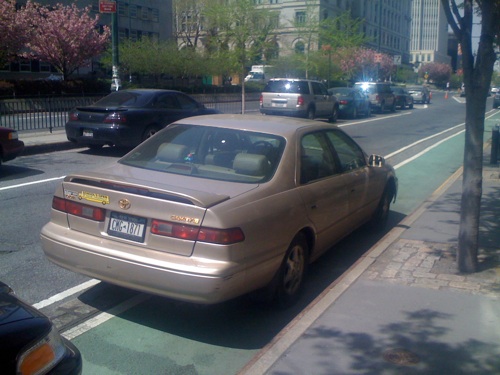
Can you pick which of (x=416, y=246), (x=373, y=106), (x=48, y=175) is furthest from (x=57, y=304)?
(x=373, y=106)

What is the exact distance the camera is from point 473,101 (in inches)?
244

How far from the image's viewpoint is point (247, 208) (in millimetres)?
4859

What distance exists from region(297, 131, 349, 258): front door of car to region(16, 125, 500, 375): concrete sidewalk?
0.45 m

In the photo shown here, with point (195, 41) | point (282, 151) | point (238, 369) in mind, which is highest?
point (195, 41)

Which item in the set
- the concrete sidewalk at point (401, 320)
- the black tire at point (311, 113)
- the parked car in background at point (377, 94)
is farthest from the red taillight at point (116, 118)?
the parked car in background at point (377, 94)

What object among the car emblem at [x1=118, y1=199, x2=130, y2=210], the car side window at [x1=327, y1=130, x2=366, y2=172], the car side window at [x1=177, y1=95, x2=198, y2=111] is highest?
the car side window at [x1=177, y1=95, x2=198, y2=111]

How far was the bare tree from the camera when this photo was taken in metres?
6.15

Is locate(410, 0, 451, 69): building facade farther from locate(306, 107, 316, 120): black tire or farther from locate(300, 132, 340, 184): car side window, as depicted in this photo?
locate(300, 132, 340, 184): car side window

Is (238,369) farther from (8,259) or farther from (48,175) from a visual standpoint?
(48,175)

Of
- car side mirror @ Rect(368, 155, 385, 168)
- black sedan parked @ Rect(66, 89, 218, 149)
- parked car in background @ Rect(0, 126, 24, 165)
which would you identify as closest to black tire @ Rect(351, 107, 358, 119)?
black sedan parked @ Rect(66, 89, 218, 149)

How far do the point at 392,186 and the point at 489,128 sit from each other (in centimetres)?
1978

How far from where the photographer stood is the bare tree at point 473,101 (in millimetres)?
6152

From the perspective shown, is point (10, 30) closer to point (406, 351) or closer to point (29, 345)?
point (406, 351)

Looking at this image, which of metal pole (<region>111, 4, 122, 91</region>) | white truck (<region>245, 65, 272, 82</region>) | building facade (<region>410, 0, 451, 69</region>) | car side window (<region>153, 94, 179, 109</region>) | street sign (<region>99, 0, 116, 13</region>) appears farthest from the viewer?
building facade (<region>410, 0, 451, 69</region>)
